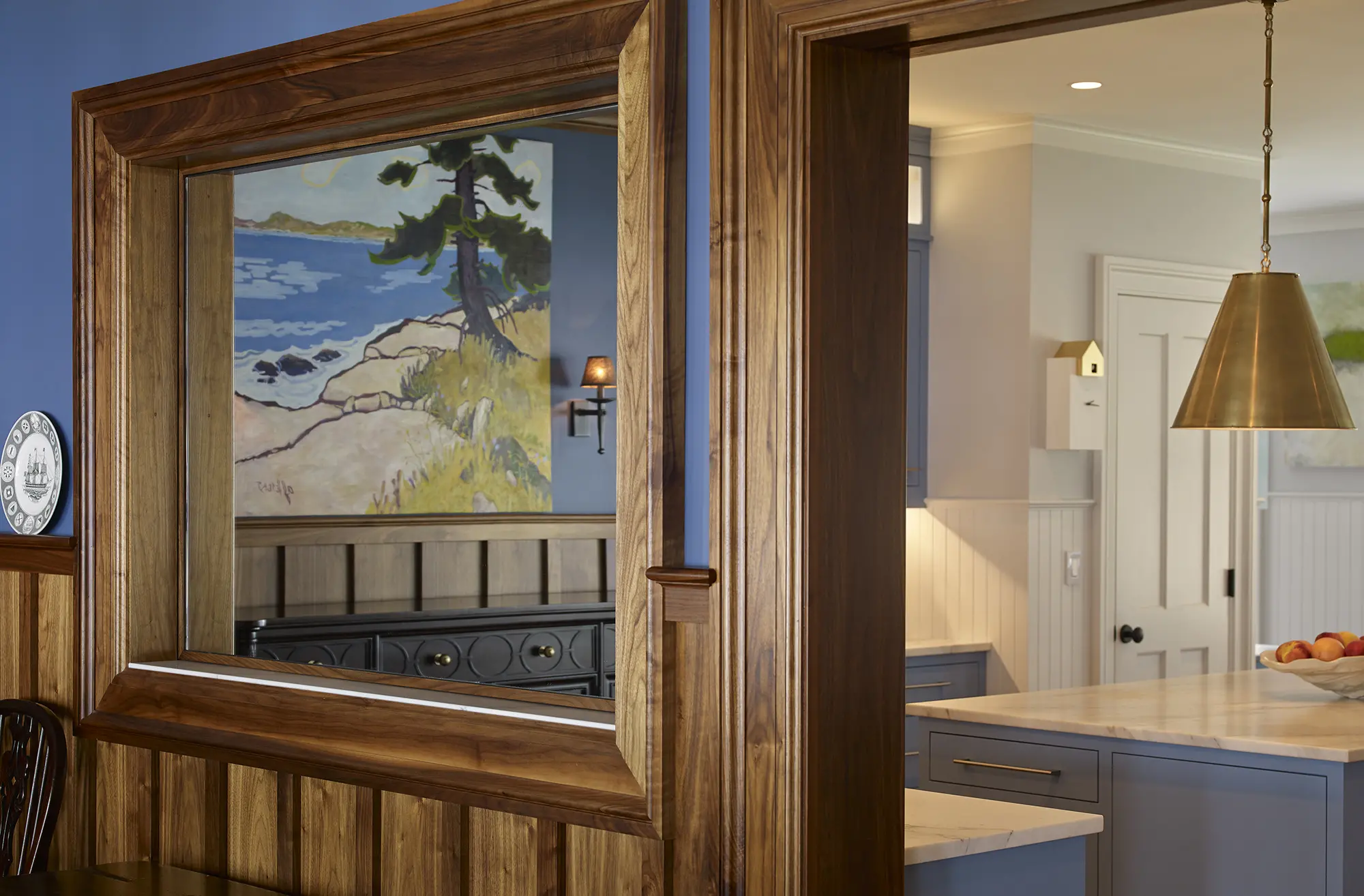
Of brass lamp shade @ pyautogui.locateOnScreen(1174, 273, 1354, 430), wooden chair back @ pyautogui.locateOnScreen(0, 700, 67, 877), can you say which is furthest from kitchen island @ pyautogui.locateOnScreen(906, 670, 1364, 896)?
wooden chair back @ pyautogui.locateOnScreen(0, 700, 67, 877)

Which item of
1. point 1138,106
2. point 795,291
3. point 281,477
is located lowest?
point 281,477

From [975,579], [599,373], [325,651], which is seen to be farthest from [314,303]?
[975,579]

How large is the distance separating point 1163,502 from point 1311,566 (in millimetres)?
1785

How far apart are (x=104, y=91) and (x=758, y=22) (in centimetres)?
155

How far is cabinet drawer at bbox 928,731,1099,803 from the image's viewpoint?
351 cm

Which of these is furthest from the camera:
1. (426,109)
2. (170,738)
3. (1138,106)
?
(1138,106)

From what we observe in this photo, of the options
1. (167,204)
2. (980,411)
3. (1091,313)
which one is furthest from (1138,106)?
(167,204)

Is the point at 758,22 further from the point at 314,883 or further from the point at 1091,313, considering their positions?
the point at 1091,313

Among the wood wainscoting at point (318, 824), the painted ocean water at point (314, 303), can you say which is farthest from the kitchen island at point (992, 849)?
the painted ocean water at point (314, 303)

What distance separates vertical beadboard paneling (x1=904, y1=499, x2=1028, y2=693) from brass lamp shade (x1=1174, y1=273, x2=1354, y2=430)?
6.28ft

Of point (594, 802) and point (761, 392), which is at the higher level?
point (761, 392)

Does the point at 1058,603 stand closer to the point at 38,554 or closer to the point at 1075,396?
the point at 1075,396

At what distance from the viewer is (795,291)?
2006 millimetres
